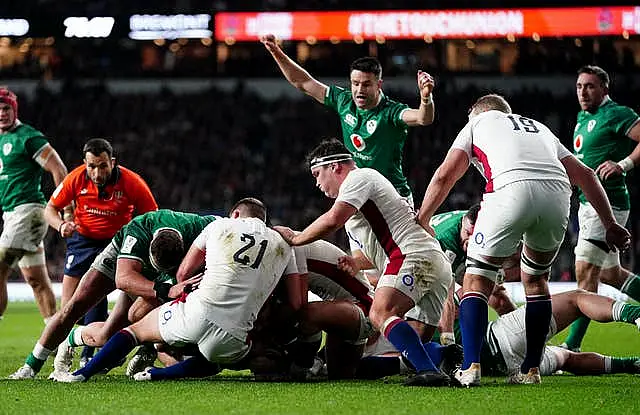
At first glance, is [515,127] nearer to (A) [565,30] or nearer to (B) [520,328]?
(B) [520,328]

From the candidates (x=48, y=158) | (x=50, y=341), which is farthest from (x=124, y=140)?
(x=50, y=341)

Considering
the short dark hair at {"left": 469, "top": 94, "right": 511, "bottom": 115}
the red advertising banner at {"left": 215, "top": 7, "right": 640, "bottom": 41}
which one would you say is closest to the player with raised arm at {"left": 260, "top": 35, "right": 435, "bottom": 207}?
the short dark hair at {"left": 469, "top": 94, "right": 511, "bottom": 115}

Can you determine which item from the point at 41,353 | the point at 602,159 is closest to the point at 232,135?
the point at 602,159

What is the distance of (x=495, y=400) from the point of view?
5.86 metres

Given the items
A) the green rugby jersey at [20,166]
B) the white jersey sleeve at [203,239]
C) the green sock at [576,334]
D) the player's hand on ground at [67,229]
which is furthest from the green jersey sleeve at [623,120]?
the green rugby jersey at [20,166]

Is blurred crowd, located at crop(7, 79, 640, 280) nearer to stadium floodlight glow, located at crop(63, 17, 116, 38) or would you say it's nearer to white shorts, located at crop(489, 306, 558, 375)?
stadium floodlight glow, located at crop(63, 17, 116, 38)

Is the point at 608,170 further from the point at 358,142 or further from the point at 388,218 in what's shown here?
the point at 388,218

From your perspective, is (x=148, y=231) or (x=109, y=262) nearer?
(x=148, y=231)

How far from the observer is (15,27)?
79.4ft

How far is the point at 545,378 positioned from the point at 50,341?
3514 mm

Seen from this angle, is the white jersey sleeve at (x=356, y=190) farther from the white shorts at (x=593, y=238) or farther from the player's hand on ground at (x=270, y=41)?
the white shorts at (x=593, y=238)

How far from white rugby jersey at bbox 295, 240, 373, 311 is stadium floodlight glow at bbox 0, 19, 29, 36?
1821 cm

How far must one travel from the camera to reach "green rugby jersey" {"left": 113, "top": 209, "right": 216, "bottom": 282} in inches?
294

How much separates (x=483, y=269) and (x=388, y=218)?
2.53 feet
